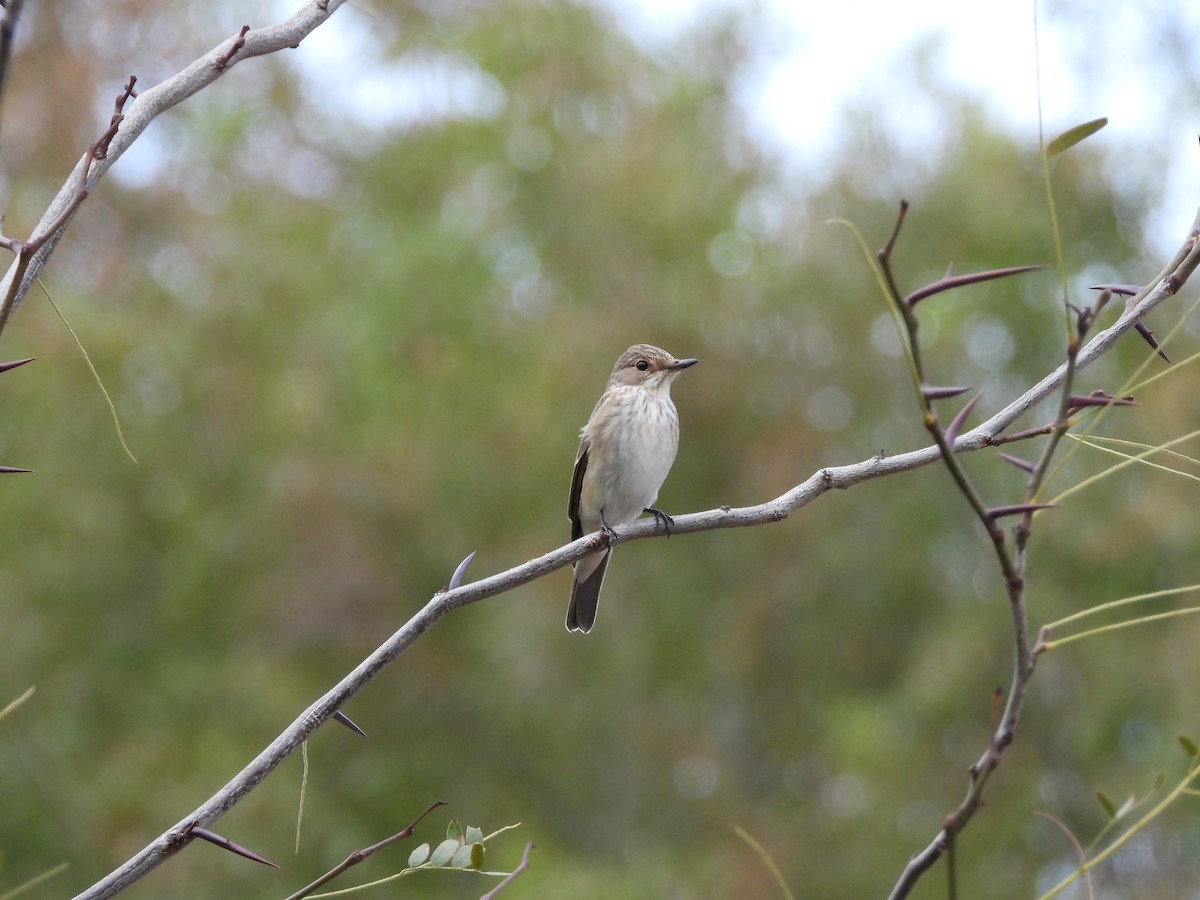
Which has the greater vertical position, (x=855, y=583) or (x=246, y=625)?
(x=246, y=625)

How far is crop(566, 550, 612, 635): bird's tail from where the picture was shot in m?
5.30

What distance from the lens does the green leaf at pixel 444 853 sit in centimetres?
154

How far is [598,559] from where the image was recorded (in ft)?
17.7

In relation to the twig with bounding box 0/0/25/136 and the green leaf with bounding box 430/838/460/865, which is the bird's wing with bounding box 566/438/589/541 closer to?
the green leaf with bounding box 430/838/460/865

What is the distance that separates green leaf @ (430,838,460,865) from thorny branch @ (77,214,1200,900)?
0.67 ft

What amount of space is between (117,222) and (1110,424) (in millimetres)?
7710

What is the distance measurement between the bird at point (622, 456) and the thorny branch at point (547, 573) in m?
2.73

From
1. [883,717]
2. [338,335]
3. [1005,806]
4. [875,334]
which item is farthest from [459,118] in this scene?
[1005,806]

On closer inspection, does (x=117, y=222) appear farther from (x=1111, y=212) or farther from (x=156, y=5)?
(x=1111, y=212)

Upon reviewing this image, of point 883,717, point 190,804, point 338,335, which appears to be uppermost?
point 338,335

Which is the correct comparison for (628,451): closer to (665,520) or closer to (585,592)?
(585,592)

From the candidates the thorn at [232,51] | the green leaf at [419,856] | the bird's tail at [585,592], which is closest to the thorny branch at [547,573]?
the green leaf at [419,856]

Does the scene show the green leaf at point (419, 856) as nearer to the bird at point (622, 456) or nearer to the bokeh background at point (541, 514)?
the bird at point (622, 456)

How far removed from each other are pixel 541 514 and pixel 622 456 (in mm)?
6068
